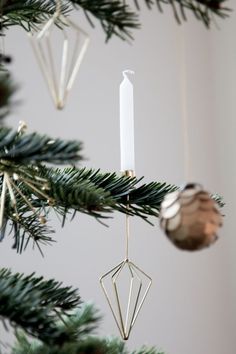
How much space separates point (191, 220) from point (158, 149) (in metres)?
1.05

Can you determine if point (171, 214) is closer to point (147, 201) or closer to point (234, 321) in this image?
point (147, 201)

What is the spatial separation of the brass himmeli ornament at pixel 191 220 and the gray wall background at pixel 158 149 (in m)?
0.82

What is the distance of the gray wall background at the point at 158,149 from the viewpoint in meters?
1.17

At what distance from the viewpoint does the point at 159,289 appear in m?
1.31

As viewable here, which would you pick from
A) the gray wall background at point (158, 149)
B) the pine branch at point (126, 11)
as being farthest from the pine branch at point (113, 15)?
the gray wall background at point (158, 149)

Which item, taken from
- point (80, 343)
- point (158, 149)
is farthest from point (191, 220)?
point (158, 149)

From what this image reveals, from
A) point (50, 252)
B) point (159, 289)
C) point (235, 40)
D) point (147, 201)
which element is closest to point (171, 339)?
point (159, 289)

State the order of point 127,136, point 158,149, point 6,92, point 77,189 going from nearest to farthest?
point 6,92, point 77,189, point 127,136, point 158,149

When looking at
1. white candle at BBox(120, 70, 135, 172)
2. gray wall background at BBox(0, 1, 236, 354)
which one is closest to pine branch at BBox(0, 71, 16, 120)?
white candle at BBox(120, 70, 135, 172)

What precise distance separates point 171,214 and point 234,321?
119 centimetres

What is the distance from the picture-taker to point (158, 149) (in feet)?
4.42

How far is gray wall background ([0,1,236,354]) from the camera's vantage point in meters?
1.17

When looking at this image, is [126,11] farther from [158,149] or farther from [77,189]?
[158,149]

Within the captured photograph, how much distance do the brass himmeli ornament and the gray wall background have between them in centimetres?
82
